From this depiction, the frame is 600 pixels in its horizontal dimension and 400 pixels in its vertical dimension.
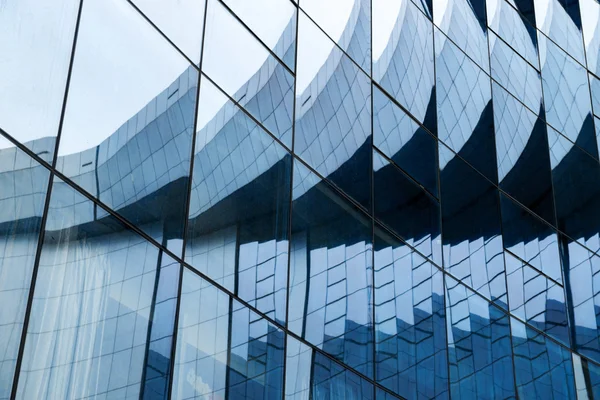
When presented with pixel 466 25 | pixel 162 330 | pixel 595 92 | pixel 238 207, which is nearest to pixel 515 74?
pixel 466 25

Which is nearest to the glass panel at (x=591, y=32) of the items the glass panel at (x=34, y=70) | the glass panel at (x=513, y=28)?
the glass panel at (x=513, y=28)

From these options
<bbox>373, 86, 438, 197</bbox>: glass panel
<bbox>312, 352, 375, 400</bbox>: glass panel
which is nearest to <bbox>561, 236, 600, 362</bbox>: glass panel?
<bbox>373, 86, 438, 197</bbox>: glass panel

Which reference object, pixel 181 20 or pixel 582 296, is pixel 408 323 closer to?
pixel 181 20

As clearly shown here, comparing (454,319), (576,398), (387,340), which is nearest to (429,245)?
(454,319)

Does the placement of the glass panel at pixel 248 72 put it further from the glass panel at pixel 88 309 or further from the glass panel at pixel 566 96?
the glass panel at pixel 566 96

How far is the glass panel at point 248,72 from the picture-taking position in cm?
1387

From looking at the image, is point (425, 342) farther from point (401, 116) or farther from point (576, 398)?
point (576, 398)

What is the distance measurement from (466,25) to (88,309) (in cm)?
1495

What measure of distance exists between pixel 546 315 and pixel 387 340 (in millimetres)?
6831

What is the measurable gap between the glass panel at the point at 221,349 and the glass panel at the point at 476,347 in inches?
220

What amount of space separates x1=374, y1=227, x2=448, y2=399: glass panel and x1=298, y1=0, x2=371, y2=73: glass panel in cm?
350

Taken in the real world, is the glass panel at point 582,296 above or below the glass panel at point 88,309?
above

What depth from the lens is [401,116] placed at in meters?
18.9

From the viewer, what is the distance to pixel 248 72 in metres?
14.5
